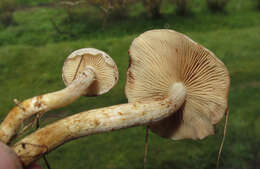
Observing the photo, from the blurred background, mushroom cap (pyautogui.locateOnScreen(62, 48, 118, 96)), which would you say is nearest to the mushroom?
mushroom cap (pyautogui.locateOnScreen(62, 48, 118, 96))

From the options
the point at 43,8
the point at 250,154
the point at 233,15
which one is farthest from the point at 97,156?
the point at 233,15

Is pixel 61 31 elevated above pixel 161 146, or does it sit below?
above

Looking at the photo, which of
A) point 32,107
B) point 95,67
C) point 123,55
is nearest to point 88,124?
point 32,107

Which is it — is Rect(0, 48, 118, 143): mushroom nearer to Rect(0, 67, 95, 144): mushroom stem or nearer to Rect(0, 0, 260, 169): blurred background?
Rect(0, 67, 95, 144): mushroom stem

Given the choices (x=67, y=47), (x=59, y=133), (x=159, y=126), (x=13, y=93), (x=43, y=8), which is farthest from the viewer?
(x=43, y=8)

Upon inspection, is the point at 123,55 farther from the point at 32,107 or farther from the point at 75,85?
the point at 32,107

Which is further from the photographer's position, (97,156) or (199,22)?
(199,22)

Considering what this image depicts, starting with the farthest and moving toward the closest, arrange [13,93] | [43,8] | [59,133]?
1. [43,8]
2. [13,93]
3. [59,133]

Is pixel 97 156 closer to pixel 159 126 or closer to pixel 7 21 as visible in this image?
pixel 159 126
